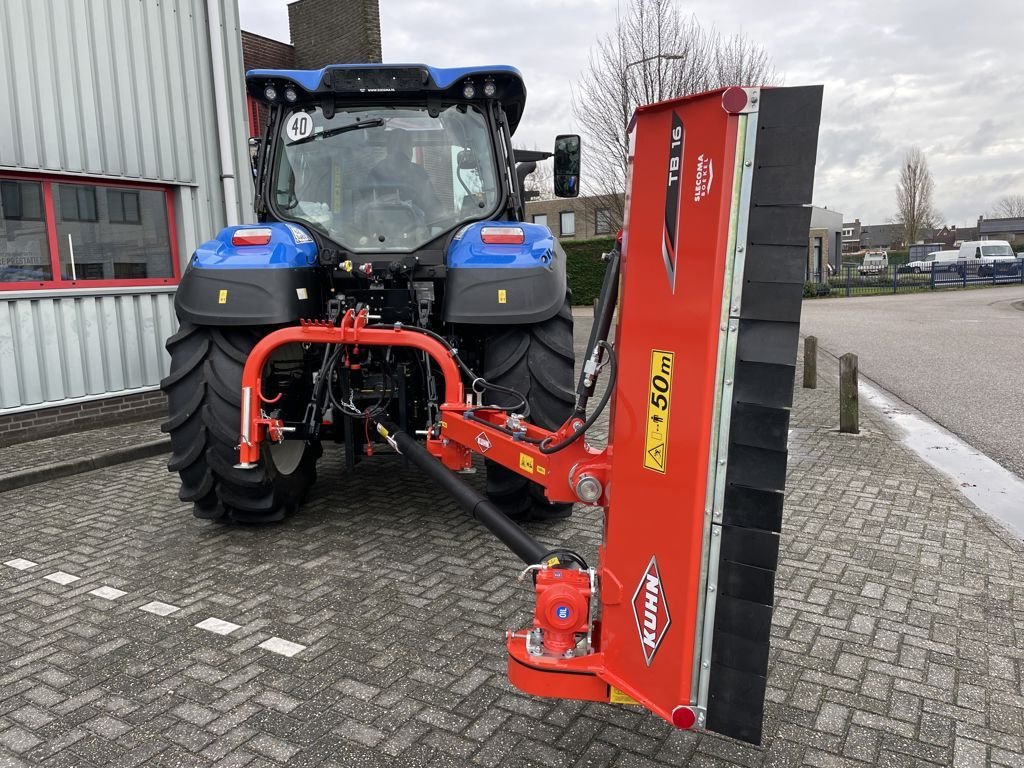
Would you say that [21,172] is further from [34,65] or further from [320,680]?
[320,680]

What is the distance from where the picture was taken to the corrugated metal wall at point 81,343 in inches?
260

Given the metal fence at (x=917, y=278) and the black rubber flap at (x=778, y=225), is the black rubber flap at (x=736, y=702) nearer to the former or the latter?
the black rubber flap at (x=778, y=225)

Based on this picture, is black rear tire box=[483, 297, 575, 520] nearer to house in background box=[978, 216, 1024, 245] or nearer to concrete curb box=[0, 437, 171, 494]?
concrete curb box=[0, 437, 171, 494]

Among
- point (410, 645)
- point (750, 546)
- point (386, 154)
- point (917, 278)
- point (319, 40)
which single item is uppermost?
point (319, 40)

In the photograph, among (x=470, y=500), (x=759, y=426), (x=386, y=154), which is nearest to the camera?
(x=759, y=426)

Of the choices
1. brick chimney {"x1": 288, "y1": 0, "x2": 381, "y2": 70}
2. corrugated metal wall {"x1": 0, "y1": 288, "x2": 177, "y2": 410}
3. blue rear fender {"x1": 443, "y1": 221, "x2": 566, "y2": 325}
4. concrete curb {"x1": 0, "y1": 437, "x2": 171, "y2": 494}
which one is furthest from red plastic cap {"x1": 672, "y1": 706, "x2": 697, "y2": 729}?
brick chimney {"x1": 288, "y1": 0, "x2": 381, "y2": 70}

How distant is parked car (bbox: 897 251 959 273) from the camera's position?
116 feet

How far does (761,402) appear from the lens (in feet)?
6.72

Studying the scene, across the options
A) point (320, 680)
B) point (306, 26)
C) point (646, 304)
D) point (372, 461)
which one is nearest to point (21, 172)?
point (372, 461)

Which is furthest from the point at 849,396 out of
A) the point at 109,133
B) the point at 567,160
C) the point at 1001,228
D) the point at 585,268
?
the point at 1001,228

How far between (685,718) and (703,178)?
58.0 inches

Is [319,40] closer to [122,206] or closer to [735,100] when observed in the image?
[122,206]

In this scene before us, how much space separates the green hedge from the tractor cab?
21366 millimetres

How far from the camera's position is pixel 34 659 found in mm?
3191
